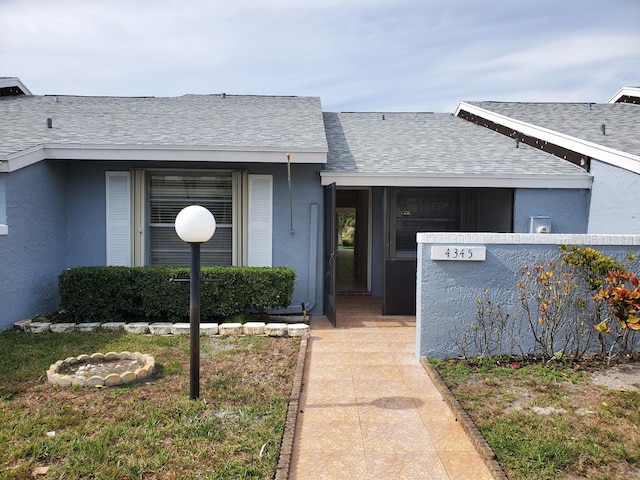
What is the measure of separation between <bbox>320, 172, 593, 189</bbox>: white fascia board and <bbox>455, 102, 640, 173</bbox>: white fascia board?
48 centimetres

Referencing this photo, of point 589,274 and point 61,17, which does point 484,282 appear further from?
point 61,17

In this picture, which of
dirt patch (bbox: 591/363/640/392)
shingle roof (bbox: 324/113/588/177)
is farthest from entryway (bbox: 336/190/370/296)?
dirt patch (bbox: 591/363/640/392)

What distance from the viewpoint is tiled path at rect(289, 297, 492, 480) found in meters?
3.39

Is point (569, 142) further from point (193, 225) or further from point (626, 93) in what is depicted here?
point (193, 225)

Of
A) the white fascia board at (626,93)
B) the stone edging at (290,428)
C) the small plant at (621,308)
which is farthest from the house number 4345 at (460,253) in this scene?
the white fascia board at (626,93)

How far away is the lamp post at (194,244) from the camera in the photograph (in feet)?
13.8

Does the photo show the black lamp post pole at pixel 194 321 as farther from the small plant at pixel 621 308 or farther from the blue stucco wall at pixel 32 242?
the small plant at pixel 621 308

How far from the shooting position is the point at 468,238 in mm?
5637

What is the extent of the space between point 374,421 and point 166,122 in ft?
23.7

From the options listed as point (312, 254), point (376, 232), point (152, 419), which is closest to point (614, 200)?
point (376, 232)

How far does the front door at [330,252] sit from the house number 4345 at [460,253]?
2.29 meters

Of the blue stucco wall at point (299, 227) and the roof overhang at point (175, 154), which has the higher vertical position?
the roof overhang at point (175, 154)

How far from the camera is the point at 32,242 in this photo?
725cm

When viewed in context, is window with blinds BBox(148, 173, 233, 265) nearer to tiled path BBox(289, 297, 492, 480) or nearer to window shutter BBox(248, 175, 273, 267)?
window shutter BBox(248, 175, 273, 267)
